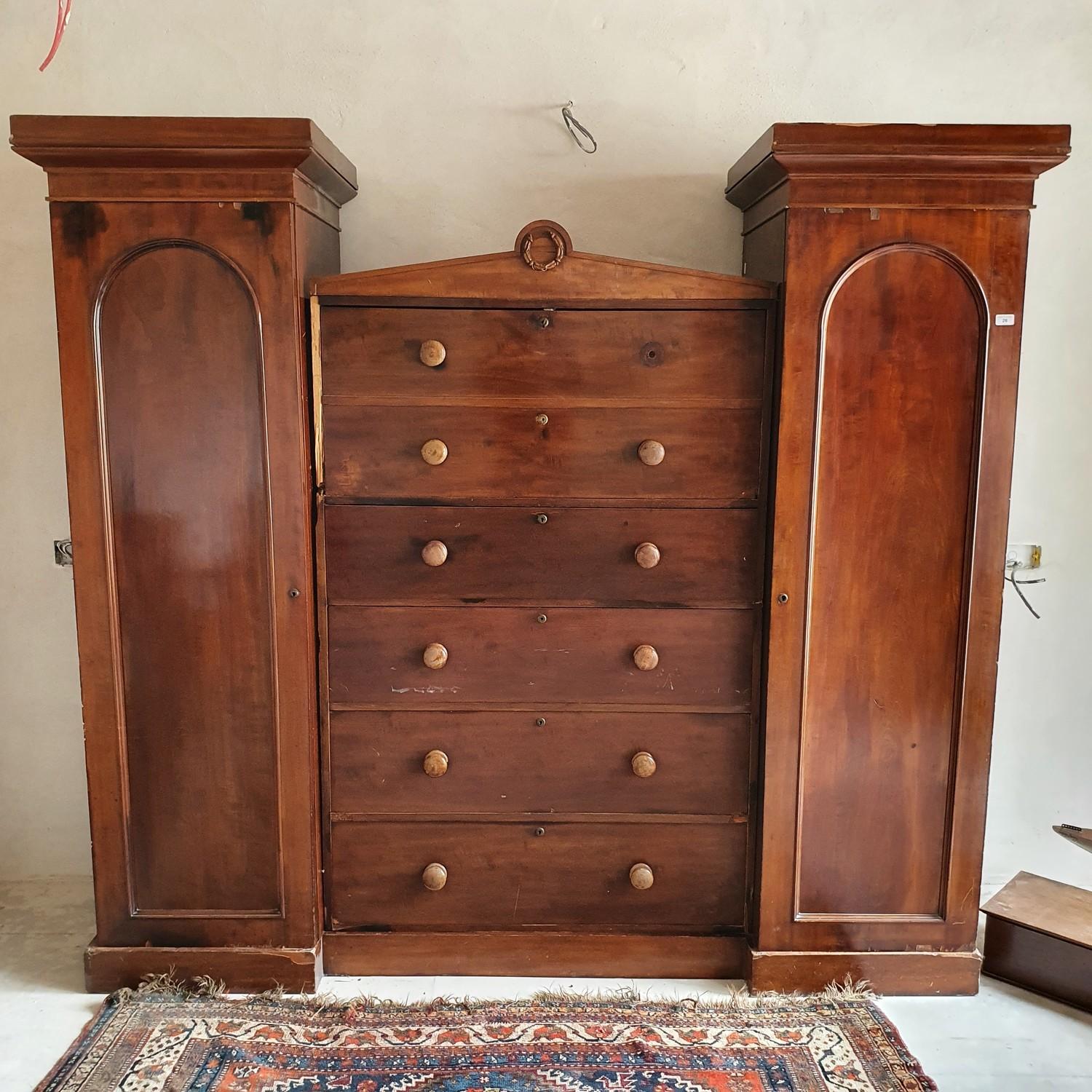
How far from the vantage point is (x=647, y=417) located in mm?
1989

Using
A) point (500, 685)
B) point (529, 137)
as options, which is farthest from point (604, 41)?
point (500, 685)

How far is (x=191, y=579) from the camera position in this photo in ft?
6.50

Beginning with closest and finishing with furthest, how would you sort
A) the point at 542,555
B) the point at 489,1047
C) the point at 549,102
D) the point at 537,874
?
the point at 489,1047 < the point at 542,555 < the point at 537,874 < the point at 549,102

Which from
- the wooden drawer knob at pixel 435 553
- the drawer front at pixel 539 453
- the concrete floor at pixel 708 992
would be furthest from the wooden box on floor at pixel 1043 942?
the wooden drawer knob at pixel 435 553

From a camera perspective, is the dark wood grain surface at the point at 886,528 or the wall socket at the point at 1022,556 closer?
the dark wood grain surface at the point at 886,528

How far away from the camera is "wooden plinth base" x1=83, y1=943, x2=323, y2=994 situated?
207cm

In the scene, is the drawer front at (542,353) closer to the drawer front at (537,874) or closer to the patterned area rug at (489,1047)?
the drawer front at (537,874)

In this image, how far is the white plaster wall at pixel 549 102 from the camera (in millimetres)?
2309

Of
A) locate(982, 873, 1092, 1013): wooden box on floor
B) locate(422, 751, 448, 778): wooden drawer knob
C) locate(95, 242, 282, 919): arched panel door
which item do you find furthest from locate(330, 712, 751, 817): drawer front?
locate(982, 873, 1092, 1013): wooden box on floor

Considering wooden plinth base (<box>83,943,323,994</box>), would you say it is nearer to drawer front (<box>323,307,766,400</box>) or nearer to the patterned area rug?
the patterned area rug

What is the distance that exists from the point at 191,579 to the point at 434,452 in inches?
23.1

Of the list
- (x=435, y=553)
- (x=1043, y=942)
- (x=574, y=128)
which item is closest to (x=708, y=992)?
(x=1043, y=942)

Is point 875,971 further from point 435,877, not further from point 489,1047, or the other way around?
point 435,877

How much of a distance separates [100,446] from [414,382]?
0.66 meters
